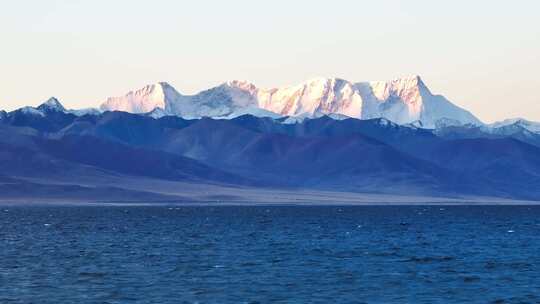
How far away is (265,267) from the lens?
8869cm

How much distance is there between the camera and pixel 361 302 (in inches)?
2685

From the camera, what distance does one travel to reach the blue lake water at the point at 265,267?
70938 mm

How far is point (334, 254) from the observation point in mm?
103688

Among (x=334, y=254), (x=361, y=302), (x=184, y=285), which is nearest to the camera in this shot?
(x=361, y=302)

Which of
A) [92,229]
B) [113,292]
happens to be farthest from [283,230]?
[113,292]

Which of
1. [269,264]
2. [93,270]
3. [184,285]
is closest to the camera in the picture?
[184,285]

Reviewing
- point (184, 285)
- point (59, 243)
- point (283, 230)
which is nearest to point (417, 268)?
point (184, 285)

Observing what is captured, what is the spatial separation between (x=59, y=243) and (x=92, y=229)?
35.4 metres

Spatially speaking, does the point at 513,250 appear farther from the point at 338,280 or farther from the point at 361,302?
the point at 361,302

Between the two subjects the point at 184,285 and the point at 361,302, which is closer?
the point at 361,302

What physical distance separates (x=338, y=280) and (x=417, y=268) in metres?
10.8

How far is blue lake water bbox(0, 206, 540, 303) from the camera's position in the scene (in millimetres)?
70938

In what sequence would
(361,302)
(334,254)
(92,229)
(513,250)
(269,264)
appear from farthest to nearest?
(92,229) < (513,250) < (334,254) < (269,264) < (361,302)

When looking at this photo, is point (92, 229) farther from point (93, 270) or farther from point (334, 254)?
point (93, 270)
